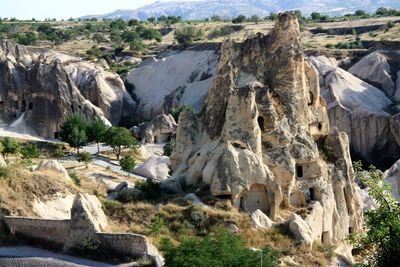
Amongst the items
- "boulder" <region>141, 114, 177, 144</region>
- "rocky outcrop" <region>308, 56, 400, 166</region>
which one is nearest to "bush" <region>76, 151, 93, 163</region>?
"boulder" <region>141, 114, 177, 144</region>

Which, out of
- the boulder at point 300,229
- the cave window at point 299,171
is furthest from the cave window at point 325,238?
the cave window at point 299,171

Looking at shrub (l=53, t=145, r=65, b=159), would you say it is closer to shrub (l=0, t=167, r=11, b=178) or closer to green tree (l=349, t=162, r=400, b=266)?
shrub (l=0, t=167, r=11, b=178)

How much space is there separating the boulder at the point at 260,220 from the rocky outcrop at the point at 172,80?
4691cm

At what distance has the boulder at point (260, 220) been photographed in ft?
92.8

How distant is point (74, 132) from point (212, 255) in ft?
116

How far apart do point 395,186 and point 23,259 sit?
3079cm

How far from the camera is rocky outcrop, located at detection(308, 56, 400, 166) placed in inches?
2623

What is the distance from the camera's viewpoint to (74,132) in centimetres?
5566

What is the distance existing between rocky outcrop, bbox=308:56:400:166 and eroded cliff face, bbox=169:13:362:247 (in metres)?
32.3

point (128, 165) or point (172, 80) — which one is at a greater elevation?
point (128, 165)

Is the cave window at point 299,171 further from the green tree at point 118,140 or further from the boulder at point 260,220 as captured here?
the green tree at point 118,140

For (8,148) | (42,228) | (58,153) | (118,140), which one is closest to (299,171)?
(42,228)

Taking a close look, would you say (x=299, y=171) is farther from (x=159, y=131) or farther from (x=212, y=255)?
(x=159, y=131)

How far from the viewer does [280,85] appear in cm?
3322
